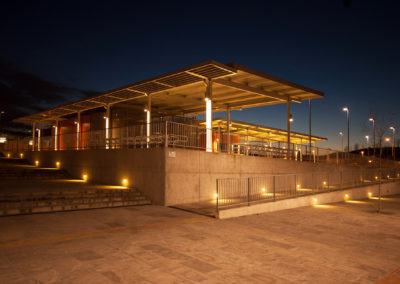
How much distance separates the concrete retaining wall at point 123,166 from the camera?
12424 mm

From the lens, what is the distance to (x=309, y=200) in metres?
14.5

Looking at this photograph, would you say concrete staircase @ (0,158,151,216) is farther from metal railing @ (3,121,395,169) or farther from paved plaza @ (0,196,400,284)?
metal railing @ (3,121,395,169)

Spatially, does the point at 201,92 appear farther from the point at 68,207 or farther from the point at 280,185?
Result: the point at 68,207

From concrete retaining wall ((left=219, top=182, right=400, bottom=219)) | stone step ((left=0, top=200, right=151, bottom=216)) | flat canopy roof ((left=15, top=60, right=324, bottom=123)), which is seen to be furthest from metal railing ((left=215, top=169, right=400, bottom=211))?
flat canopy roof ((left=15, top=60, right=324, bottom=123))

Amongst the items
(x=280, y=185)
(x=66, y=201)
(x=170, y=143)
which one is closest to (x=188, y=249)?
(x=66, y=201)

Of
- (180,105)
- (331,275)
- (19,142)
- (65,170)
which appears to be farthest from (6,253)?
(19,142)

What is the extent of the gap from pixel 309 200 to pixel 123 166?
9094mm

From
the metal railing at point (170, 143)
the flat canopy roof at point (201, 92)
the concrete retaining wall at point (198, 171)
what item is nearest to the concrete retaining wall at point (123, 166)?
the concrete retaining wall at point (198, 171)

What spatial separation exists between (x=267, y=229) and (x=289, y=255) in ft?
8.44

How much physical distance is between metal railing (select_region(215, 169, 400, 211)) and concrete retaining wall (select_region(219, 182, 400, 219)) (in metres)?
0.23

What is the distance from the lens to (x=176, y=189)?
12.4 metres

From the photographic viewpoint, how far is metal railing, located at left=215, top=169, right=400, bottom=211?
12.4m

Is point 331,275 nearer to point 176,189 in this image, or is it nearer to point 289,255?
point 289,255

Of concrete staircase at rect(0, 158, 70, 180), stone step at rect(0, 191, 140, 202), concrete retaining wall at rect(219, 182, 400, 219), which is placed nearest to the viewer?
stone step at rect(0, 191, 140, 202)
